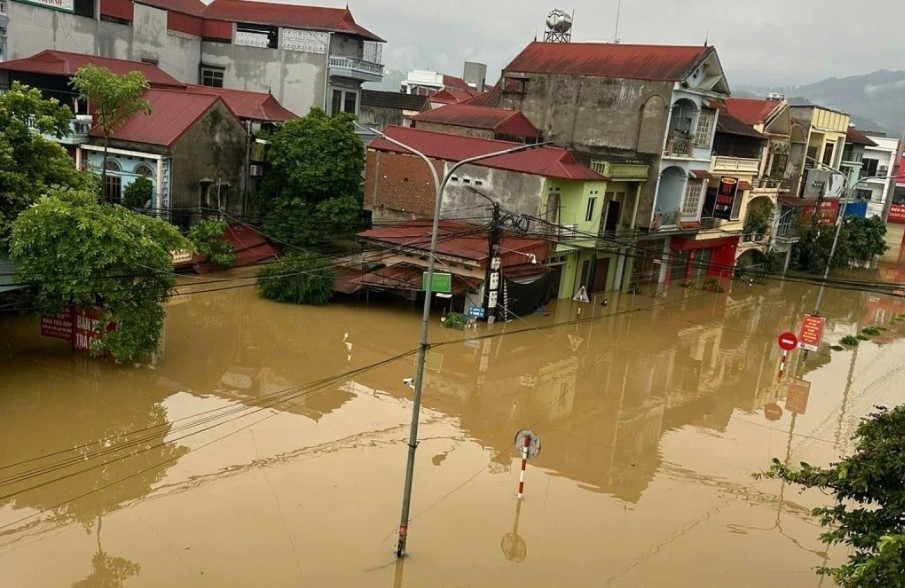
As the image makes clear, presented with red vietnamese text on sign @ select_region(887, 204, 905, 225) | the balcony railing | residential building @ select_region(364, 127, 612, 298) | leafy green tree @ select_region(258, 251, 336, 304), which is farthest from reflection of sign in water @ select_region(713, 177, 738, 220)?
red vietnamese text on sign @ select_region(887, 204, 905, 225)

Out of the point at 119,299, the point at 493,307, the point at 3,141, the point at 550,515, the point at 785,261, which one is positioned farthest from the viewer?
the point at 785,261

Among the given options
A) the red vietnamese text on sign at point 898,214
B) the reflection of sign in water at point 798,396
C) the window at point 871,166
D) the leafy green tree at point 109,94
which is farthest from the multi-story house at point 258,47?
the red vietnamese text on sign at point 898,214

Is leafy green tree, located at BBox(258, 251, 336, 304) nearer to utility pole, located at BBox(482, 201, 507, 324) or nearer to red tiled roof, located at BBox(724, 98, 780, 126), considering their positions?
utility pole, located at BBox(482, 201, 507, 324)

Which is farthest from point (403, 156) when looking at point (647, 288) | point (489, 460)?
point (489, 460)

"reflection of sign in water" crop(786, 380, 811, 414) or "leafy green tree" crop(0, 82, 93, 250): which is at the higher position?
"leafy green tree" crop(0, 82, 93, 250)

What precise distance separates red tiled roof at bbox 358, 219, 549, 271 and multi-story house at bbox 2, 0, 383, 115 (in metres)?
15.2

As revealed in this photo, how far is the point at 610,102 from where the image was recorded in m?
32.3

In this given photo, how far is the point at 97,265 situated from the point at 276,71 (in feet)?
84.0

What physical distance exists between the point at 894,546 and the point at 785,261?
132ft

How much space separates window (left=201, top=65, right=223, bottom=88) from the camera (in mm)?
41188

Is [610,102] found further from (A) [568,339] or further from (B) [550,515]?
(B) [550,515]

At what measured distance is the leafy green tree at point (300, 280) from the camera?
82.7 feet

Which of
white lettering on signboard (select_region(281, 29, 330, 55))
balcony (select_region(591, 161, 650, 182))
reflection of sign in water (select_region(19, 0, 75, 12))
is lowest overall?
balcony (select_region(591, 161, 650, 182))

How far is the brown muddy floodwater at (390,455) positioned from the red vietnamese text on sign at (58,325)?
1.98ft
